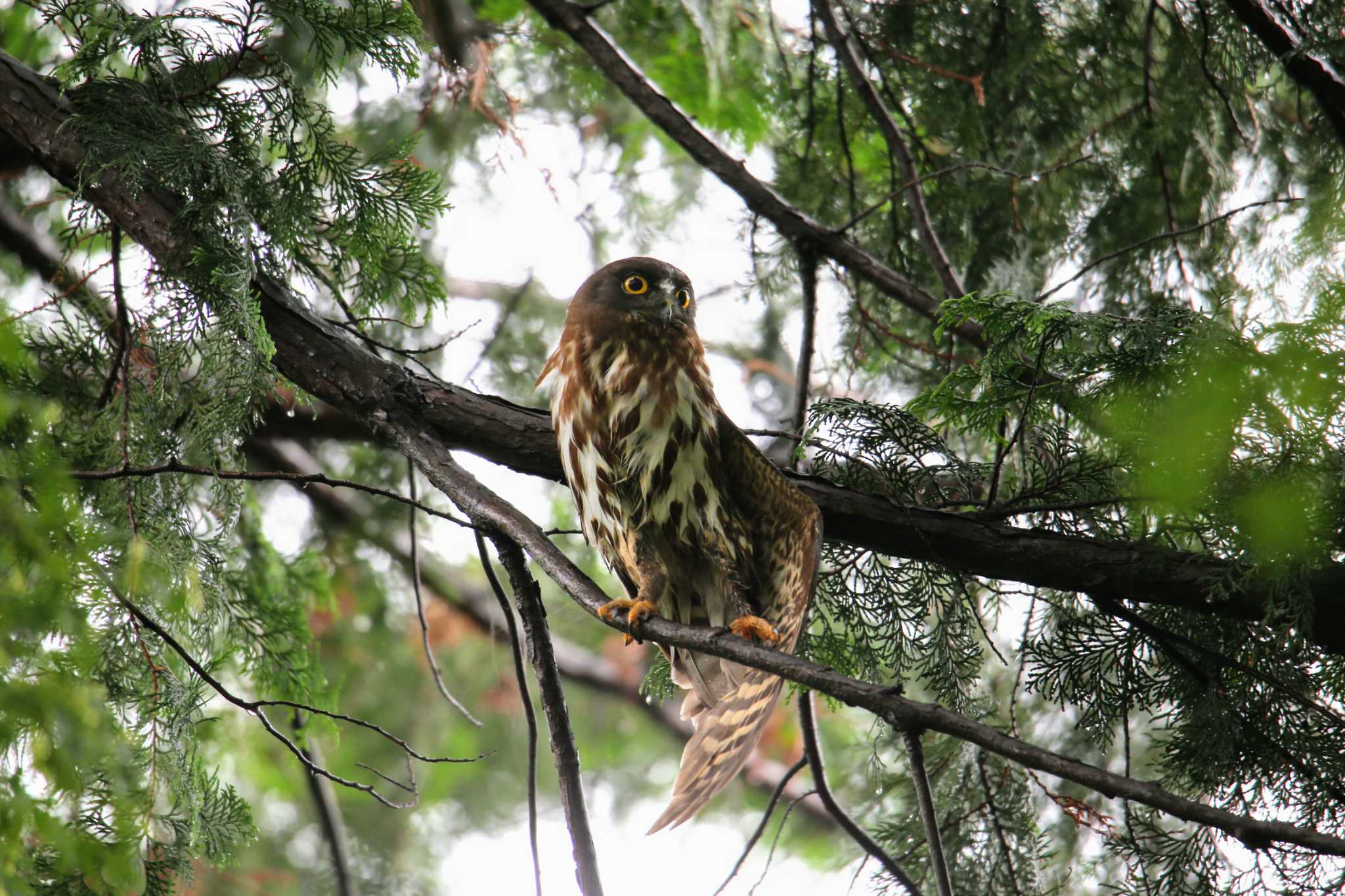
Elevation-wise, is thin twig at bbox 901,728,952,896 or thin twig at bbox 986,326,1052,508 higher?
thin twig at bbox 986,326,1052,508

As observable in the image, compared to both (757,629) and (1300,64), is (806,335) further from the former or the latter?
(1300,64)

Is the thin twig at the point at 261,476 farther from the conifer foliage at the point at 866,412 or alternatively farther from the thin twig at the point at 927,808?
the thin twig at the point at 927,808

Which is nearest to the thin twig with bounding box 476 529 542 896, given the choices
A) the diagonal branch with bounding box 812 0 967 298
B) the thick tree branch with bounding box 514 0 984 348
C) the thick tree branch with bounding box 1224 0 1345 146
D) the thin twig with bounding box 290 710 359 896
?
the thick tree branch with bounding box 514 0 984 348

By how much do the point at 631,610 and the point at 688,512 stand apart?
1.63ft

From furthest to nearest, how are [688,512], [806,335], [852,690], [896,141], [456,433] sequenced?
1. [896,141]
2. [806,335]
3. [688,512]
4. [456,433]
5. [852,690]

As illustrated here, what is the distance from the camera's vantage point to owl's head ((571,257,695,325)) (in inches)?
136

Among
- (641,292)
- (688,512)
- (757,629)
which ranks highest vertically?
(641,292)

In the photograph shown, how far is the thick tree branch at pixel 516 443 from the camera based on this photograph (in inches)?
103

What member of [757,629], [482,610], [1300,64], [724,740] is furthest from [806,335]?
[482,610]

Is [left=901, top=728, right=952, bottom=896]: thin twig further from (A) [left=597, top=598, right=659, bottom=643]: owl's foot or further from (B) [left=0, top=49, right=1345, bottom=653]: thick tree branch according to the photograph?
(B) [left=0, top=49, right=1345, bottom=653]: thick tree branch

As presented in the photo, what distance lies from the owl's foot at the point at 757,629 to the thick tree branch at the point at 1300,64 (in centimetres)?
216

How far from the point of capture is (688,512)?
9.91 feet

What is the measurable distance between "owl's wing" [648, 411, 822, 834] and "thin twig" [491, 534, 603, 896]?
12.0 inches

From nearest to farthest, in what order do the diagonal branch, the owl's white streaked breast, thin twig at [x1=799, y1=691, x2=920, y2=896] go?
1. the owl's white streaked breast
2. thin twig at [x1=799, y1=691, x2=920, y2=896]
3. the diagonal branch
